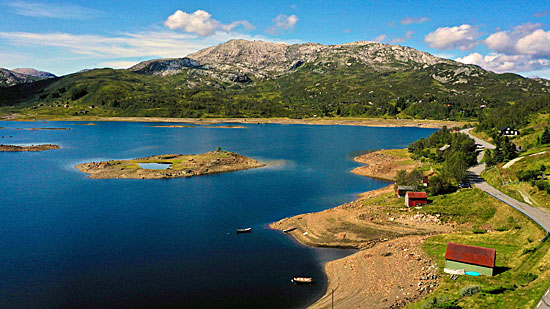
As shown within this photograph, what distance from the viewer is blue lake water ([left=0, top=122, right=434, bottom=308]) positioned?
4356cm

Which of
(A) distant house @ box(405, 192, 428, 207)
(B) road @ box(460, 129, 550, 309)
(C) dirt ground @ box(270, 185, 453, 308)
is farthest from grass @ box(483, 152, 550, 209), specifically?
(C) dirt ground @ box(270, 185, 453, 308)

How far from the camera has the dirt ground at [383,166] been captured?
108 meters

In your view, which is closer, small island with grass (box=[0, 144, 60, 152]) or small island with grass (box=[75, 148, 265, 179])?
small island with grass (box=[75, 148, 265, 179])

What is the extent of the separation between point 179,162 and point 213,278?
79517mm

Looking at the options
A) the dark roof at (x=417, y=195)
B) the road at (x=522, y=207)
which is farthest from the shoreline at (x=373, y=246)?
the road at (x=522, y=207)

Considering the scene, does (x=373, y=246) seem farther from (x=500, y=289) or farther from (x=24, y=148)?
(x=24, y=148)

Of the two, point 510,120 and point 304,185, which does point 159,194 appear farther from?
point 510,120

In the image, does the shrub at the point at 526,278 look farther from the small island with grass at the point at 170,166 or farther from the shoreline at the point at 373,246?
the small island with grass at the point at 170,166

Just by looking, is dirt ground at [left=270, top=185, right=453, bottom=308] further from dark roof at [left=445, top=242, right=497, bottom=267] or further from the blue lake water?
dark roof at [left=445, top=242, right=497, bottom=267]

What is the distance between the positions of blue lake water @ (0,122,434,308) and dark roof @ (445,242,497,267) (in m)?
15.7

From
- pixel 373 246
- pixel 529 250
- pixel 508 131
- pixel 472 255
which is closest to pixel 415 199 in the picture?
pixel 373 246

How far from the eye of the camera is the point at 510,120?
487 feet

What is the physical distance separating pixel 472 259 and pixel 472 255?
503 mm

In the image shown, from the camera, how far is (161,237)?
60.7m
